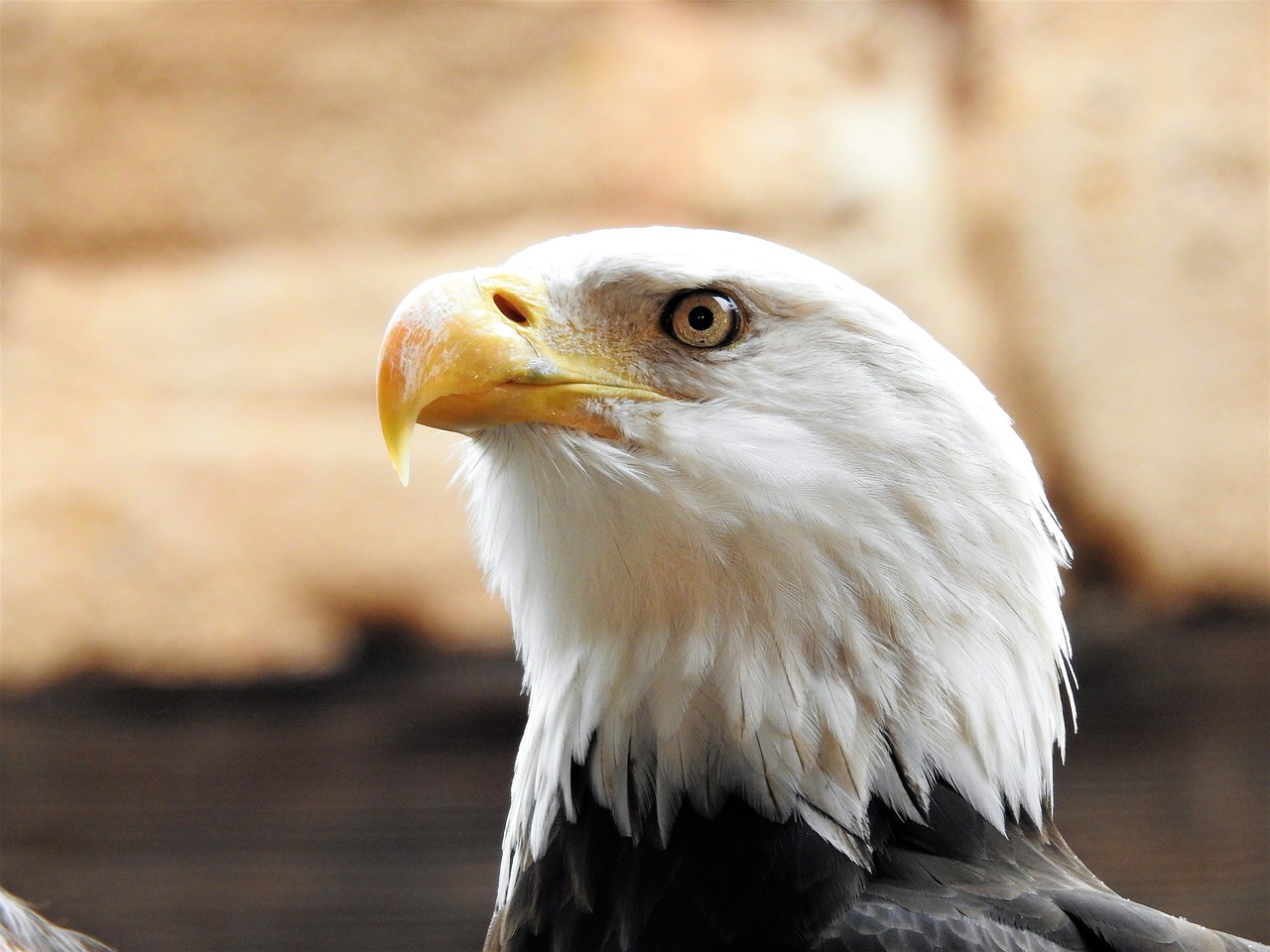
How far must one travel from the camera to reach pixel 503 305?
4.40 ft

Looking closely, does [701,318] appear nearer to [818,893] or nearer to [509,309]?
[509,309]

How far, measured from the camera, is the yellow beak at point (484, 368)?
1.26 meters

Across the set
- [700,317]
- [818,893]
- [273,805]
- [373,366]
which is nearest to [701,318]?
[700,317]

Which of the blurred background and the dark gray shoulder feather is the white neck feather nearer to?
the dark gray shoulder feather

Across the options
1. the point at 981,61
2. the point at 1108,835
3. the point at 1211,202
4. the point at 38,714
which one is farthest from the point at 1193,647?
the point at 38,714

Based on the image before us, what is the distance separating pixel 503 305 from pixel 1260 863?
3064 mm

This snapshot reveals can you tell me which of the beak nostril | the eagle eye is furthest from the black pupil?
the beak nostril

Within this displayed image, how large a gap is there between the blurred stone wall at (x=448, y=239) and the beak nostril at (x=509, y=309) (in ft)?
6.66

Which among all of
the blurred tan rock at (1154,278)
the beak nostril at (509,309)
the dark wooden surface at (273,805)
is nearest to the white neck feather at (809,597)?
the beak nostril at (509,309)

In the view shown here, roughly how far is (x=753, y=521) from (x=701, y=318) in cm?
23

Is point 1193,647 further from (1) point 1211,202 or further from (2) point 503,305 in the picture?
(2) point 503,305

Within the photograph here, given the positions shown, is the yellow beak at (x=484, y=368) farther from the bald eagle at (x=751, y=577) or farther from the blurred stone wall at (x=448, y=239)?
the blurred stone wall at (x=448, y=239)

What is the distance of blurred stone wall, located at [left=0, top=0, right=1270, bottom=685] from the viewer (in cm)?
335

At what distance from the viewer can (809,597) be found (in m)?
1.31
